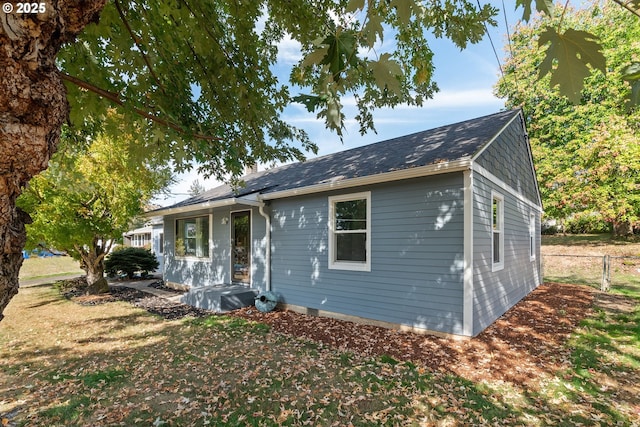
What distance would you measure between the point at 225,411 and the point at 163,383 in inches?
41.8

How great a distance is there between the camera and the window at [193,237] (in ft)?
32.5

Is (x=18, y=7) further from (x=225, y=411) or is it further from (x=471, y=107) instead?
(x=471, y=107)

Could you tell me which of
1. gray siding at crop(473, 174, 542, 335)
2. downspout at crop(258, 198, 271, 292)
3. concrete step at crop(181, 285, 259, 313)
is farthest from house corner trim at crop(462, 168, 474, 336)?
concrete step at crop(181, 285, 259, 313)

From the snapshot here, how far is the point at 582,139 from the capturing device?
16.8 metres

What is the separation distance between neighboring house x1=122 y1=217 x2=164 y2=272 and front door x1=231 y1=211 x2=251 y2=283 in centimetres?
356

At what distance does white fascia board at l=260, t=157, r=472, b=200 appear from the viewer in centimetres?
491

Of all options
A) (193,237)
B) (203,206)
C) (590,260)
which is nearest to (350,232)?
(203,206)

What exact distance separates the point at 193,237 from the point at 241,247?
2.54 metres

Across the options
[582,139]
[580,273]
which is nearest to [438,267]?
[580,273]

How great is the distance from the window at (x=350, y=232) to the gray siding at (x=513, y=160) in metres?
2.27

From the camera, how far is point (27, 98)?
118 cm

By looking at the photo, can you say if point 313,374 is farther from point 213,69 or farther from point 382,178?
point 213,69

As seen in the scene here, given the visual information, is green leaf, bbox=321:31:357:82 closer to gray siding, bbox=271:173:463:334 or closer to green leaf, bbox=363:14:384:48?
green leaf, bbox=363:14:384:48

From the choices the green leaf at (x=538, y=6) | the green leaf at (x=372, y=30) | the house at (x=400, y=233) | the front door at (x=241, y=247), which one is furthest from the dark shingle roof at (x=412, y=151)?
the green leaf at (x=372, y=30)
